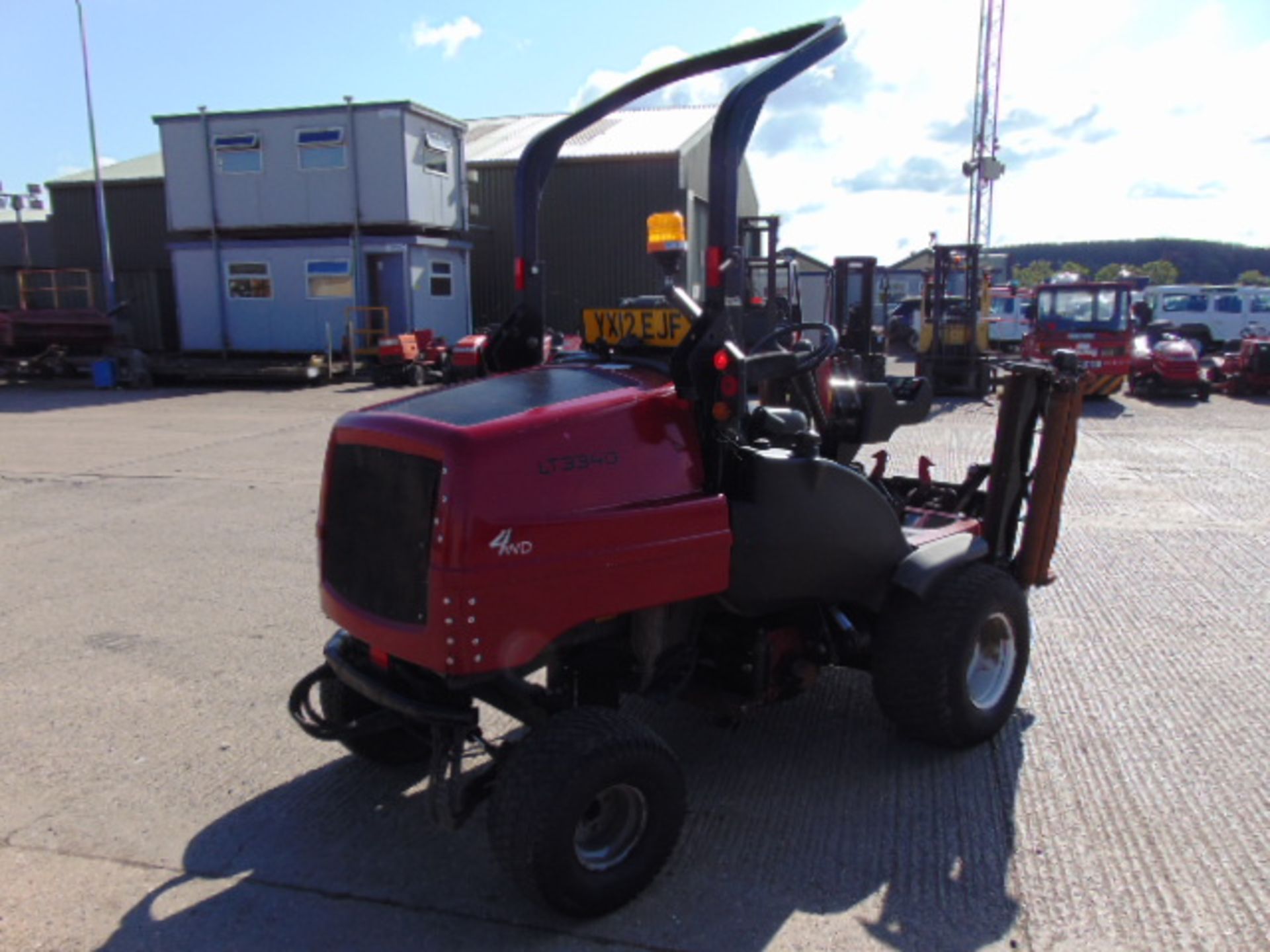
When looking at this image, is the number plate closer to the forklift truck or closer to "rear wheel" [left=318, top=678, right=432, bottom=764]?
"rear wheel" [left=318, top=678, right=432, bottom=764]

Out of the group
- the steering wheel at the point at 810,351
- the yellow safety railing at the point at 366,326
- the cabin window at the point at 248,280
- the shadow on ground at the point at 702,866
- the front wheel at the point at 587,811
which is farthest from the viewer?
the cabin window at the point at 248,280

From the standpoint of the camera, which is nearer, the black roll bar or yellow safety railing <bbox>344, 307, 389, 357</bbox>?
the black roll bar

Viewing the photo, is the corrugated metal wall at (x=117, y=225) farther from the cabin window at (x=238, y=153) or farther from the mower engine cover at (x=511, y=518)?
the mower engine cover at (x=511, y=518)

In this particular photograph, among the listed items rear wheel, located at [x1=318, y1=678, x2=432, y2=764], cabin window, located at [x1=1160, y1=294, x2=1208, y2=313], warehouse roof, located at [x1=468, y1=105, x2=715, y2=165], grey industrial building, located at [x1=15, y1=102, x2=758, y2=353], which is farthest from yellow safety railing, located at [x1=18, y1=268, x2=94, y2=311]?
cabin window, located at [x1=1160, y1=294, x2=1208, y2=313]

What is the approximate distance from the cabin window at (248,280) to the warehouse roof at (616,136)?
7.43 meters

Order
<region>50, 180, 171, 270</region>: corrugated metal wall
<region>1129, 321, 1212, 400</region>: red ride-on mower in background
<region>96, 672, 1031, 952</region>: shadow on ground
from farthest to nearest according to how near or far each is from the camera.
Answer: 1. <region>50, 180, 171, 270</region>: corrugated metal wall
2. <region>1129, 321, 1212, 400</region>: red ride-on mower in background
3. <region>96, 672, 1031, 952</region>: shadow on ground

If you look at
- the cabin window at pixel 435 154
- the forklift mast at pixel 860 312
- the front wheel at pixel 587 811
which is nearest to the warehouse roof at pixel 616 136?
the cabin window at pixel 435 154

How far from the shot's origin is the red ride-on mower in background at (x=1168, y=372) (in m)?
16.0

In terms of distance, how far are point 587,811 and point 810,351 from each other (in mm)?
1868

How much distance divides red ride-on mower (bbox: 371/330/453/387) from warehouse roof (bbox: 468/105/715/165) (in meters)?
8.32

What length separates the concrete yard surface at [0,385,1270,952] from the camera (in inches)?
112

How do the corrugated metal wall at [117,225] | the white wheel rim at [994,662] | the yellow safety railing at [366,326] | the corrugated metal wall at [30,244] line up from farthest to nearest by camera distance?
the corrugated metal wall at [30,244]
the corrugated metal wall at [117,225]
the yellow safety railing at [366,326]
the white wheel rim at [994,662]

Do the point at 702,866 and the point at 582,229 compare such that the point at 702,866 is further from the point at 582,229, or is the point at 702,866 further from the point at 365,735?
the point at 582,229

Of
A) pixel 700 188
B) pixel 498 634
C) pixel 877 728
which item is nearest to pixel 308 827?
pixel 498 634
